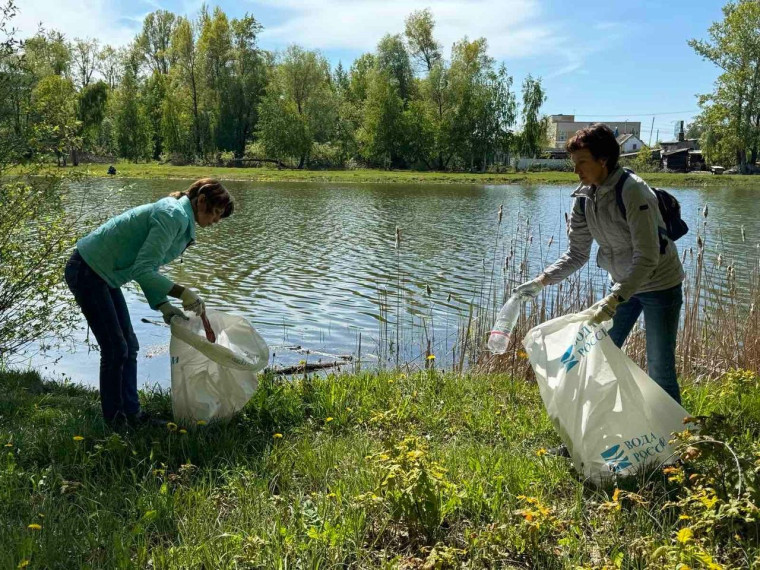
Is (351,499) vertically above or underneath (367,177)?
underneath

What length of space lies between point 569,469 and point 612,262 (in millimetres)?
1086

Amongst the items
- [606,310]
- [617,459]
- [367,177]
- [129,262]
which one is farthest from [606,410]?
[367,177]

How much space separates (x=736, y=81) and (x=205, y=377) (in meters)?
54.1

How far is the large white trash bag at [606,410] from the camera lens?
311 centimetres

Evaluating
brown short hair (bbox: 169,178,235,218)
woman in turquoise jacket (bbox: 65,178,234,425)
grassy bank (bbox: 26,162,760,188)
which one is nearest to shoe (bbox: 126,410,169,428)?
woman in turquoise jacket (bbox: 65,178,234,425)

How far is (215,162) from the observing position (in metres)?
52.2

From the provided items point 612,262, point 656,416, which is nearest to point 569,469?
point 656,416

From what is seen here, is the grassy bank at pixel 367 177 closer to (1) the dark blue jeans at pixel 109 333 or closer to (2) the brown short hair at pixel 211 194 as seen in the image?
(1) the dark blue jeans at pixel 109 333

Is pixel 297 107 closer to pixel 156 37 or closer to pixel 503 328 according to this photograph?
pixel 156 37

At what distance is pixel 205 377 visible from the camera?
3895 millimetres

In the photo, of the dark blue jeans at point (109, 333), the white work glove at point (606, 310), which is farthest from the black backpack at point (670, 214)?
the dark blue jeans at point (109, 333)

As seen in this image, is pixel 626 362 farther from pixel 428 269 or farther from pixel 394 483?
pixel 428 269

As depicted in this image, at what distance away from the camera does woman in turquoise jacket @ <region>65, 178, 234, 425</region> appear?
360 centimetres

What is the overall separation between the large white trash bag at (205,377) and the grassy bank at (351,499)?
112mm
